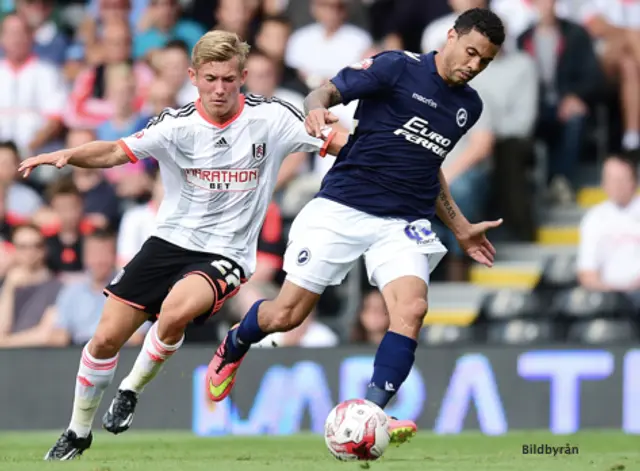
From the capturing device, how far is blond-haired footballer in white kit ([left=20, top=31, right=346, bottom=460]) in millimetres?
8953

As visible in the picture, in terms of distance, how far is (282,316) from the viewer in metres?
8.94

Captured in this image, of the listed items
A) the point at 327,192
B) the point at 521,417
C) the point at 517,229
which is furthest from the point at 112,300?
the point at 517,229

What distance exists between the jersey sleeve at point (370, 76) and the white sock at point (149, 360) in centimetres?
185

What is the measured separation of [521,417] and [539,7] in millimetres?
4430

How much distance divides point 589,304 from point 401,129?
206 inches

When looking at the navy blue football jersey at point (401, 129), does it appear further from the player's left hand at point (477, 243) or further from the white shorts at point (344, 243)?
the player's left hand at point (477, 243)

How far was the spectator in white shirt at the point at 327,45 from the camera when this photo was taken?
15.1 meters

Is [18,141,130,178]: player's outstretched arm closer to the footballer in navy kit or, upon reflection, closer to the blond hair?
the blond hair

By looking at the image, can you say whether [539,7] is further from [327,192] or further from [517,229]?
[327,192]

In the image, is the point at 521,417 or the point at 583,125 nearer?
the point at 521,417

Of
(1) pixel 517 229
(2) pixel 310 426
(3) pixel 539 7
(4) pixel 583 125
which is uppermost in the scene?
(3) pixel 539 7

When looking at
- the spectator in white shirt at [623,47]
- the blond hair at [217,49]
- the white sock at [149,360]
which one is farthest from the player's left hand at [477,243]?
the spectator in white shirt at [623,47]

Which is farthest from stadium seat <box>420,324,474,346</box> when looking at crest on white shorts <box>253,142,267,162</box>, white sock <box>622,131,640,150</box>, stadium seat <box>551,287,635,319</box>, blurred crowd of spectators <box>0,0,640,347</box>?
crest on white shorts <box>253,142,267,162</box>

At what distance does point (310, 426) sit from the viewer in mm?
12812
